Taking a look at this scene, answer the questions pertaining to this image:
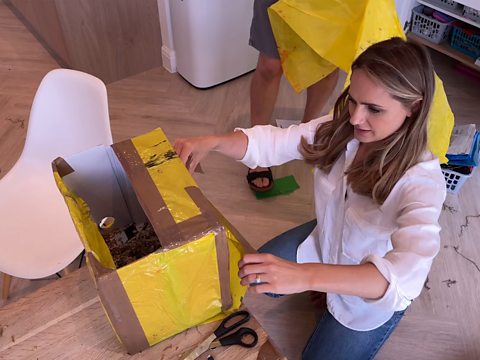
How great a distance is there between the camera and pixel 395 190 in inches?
33.8

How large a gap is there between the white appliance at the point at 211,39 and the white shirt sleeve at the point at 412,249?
1444mm

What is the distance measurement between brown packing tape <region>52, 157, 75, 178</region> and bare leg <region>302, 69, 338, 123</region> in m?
1.19

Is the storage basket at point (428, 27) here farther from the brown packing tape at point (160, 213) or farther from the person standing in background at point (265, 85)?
the brown packing tape at point (160, 213)

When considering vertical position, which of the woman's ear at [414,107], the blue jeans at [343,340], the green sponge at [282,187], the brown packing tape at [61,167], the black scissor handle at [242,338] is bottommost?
the green sponge at [282,187]

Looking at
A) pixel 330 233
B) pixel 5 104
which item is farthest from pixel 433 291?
pixel 5 104

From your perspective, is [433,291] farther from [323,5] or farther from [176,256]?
[176,256]

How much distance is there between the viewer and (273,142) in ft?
3.39

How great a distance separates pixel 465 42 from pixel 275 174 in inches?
42.5

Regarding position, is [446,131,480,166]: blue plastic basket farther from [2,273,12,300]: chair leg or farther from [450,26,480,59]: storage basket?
[2,273,12,300]: chair leg

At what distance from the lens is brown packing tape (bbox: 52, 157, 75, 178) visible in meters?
0.74

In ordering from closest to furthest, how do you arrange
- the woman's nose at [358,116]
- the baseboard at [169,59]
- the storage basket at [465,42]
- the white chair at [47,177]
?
the woman's nose at [358,116] → the white chair at [47,177] → the storage basket at [465,42] → the baseboard at [169,59]

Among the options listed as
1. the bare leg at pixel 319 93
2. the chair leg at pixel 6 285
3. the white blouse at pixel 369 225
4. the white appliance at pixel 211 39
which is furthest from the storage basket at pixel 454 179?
the chair leg at pixel 6 285

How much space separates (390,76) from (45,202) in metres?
0.96

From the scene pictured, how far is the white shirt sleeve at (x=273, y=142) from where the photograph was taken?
3.34ft
